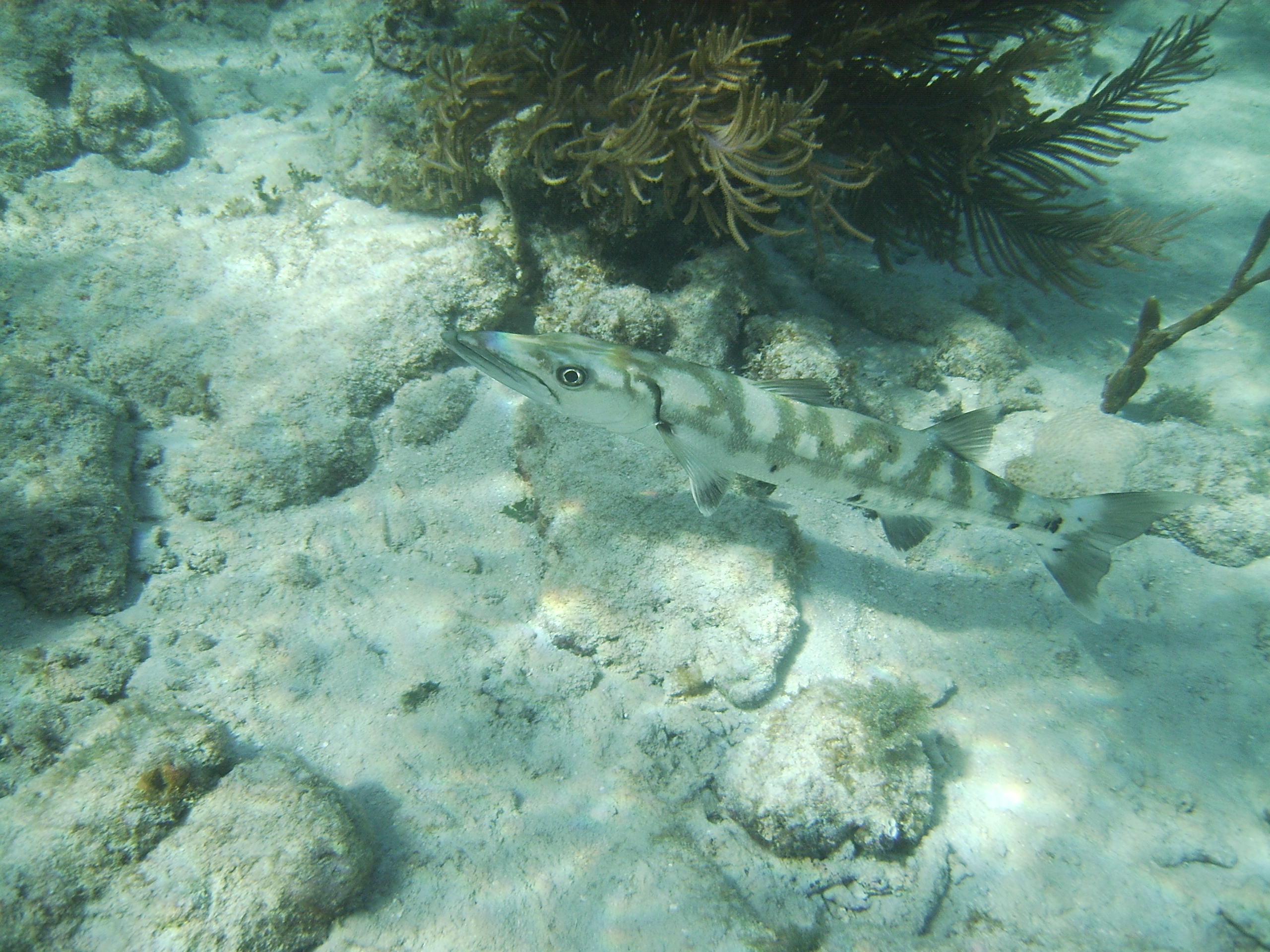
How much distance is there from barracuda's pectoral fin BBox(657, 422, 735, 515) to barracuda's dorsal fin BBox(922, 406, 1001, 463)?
1.36 metres

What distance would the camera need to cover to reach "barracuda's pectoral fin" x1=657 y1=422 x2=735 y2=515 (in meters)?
3.06

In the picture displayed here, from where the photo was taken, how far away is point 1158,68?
18.2 feet

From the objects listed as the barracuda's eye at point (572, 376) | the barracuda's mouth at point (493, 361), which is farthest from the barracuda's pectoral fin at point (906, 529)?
the barracuda's mouth at point (493, 361)

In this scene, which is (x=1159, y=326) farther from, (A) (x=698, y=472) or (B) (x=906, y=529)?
(A) (x=698, y=472)

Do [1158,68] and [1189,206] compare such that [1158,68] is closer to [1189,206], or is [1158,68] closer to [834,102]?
[1189,206]

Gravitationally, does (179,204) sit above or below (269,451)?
above

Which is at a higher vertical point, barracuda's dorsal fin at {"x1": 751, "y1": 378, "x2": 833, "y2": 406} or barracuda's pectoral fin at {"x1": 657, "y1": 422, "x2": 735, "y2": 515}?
barracuda's dorsal fin at {"x1": 751, "y1": 378, "x2": 833, "y2": 406}

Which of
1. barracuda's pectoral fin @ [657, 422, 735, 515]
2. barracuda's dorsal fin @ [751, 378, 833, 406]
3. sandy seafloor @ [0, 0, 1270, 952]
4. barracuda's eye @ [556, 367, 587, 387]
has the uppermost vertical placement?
barracuda's eye @ [556, 367, 587, 387]

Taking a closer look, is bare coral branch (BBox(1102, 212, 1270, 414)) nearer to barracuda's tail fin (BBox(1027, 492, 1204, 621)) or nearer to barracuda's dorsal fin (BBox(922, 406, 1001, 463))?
barracuda's tail fin (BBox(1027, 492, 1204, 621))

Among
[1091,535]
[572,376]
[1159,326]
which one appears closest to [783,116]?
[572,376]

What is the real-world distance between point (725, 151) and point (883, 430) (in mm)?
2262

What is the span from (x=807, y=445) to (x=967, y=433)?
1084mm

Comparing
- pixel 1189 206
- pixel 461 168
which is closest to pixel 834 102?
pixel 461 168

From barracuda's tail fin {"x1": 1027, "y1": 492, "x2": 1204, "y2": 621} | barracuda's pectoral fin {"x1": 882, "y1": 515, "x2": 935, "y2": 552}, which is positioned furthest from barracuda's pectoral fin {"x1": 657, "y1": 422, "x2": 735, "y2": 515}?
barracuda's tail fin {"x1": 1027, "y1": 492, "x2": 1204, "y2": 621}
